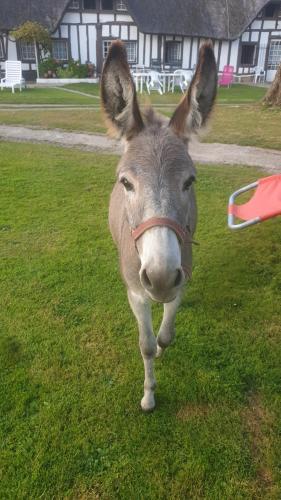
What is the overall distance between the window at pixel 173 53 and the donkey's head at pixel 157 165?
32.4m

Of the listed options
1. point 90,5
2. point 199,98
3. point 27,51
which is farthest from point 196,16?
point 199,98

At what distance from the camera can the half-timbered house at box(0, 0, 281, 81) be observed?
28516mm

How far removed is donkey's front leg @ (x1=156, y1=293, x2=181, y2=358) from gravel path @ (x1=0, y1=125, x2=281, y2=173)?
553 cm

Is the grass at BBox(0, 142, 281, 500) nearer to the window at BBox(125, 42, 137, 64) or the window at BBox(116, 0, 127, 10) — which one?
the window at BBox(125, 42, 137, 64)

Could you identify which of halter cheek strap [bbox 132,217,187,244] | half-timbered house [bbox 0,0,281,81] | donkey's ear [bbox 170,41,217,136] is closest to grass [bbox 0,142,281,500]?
halter cheek strap [bbox 132,217,187,244]

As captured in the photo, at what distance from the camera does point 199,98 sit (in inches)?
100

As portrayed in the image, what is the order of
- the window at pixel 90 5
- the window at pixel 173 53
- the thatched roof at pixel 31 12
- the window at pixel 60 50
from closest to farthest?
1. the thatched roof at pixel 31 12
2. the window at pixel 90 5
3. the window at pixel 60 50
4. the window at pixel 173 53

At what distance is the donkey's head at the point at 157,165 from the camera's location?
6.08ft

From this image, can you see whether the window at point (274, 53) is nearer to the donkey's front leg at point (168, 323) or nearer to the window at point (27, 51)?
the window at point (27, 51)

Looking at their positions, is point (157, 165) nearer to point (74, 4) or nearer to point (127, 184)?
point (127, 184)

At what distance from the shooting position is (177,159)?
2145 millimetres

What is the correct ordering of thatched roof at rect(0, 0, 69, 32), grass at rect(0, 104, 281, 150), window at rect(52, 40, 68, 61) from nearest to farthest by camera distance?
grass at rect(0, 104, 281, 150) → thatched roof at rect(0, 0, 69, 32) → window at rect(52, 40, 68, 61)

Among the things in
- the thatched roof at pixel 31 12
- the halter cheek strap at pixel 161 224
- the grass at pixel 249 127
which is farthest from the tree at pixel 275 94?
the thatched roof at pixel 31 12

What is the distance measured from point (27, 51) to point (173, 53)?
41.8 ft
